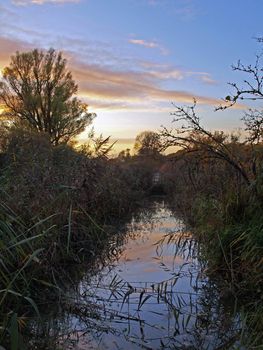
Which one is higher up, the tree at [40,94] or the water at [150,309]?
the tree at [40,94]

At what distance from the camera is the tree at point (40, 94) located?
41625 millimetres

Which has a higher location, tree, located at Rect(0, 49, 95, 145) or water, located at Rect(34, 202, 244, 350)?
tree, located at Rect(0, 49, 95, 145)

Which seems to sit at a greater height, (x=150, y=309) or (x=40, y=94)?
(x=40, y=94)

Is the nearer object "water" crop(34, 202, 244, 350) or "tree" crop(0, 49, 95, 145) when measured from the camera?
"water" crop(34, 202, 244, 350)

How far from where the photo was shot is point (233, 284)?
25.2 ft

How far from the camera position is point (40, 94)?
4212 cm

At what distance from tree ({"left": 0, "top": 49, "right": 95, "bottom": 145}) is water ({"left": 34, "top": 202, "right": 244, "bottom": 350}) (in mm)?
32374

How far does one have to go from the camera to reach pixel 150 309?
23.4 ft

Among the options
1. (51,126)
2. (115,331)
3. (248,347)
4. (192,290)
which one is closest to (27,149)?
(192,290)

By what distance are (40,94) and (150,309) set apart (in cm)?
3710

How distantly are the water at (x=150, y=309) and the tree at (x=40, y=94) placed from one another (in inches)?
1275

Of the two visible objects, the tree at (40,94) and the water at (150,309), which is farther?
the tree at (40,94)

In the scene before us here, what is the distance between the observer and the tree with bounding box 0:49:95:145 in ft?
137

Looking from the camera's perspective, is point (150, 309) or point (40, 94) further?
point (40, 94)
